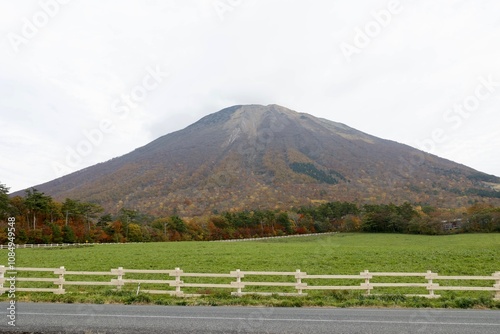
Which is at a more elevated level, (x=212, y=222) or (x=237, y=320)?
(x=212, y=222)

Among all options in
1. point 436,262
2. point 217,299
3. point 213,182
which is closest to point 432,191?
point 213,182

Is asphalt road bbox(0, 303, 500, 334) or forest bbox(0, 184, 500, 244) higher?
forest bbox(0, 184, 500, 244)

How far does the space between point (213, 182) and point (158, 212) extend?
4633cm

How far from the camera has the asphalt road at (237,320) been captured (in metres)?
10.0

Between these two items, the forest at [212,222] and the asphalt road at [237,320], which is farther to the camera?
the forest at [212,222]

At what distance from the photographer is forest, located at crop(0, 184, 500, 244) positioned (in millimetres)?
75125

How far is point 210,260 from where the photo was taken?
34.0 meters

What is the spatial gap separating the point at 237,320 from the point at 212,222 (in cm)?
9100

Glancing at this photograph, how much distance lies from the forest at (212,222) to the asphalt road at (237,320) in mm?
62274

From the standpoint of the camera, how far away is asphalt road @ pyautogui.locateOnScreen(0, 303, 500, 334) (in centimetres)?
1000

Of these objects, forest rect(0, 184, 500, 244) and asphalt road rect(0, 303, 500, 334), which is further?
forest rect(0, 184, 500, 244)

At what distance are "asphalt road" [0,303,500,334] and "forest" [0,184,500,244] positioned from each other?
62274 mm

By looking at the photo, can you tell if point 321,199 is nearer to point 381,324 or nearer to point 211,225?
point 211,225

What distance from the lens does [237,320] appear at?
11203 mm
